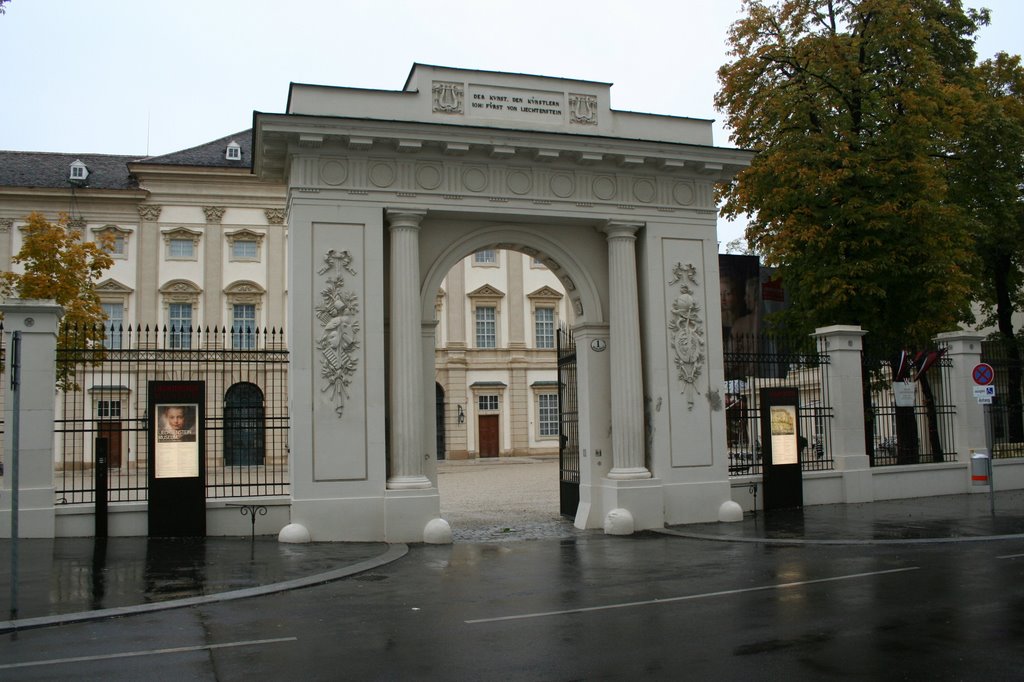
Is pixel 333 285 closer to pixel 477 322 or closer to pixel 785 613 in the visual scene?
pixel 785 613

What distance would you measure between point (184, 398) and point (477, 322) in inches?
1400

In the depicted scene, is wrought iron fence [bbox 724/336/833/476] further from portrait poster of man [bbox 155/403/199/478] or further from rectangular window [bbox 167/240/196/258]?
rectangular window [bbox 167/240/196/258]

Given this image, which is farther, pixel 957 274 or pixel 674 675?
pixel 957 274

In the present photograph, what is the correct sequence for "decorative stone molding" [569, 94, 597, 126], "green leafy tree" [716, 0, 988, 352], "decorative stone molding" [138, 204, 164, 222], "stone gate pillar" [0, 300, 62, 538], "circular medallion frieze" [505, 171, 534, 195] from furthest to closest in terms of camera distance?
"decorative stone molding" [138, 204, 164, 222]
"green leafy tree" [716, 0, 988, 352]
"decorative stone molding" [569, 94, 597, 126]
"circular medallion frieze" [505, 171, 534, 195]
"stone gate pillar" [0, 300, 62, 538]

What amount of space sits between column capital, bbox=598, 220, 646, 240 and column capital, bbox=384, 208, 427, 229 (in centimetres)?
351

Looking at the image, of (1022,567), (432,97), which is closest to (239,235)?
(432,97)

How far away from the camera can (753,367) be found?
18609 mm

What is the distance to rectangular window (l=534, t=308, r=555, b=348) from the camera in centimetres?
5066

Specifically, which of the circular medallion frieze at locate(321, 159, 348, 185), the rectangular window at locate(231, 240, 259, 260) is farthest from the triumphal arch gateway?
the rectangular window at locate(231, 240, 259, 260)

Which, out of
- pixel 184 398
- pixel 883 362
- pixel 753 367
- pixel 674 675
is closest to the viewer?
pixel 674 675

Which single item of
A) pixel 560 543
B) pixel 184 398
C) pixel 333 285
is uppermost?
pixel 333 285

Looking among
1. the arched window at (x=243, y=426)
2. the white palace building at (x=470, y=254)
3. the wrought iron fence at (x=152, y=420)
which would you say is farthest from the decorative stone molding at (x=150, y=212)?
the white palace building at (x=470, y=254)

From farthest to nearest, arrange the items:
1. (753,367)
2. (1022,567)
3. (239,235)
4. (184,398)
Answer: (239,235) < (753,367) < (184,398) < (1022,567)

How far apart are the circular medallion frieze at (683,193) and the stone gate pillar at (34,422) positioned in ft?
36.0
